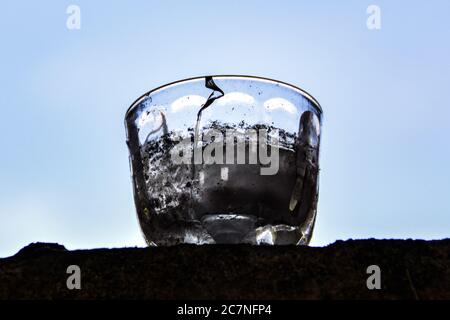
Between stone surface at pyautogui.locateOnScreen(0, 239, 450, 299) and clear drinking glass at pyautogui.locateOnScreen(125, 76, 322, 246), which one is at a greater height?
clear drinking glass at pyautogui.locateOnScreen(125, 76, 322, 246)

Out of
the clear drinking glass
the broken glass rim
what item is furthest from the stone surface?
the broken glass rim

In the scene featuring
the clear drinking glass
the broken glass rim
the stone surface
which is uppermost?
the broken glass rim

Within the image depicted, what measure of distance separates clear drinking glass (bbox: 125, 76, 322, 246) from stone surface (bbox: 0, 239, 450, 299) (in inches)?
9.0

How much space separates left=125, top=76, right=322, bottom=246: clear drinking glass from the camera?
1407 millimetres

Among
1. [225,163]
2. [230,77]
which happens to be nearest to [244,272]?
[225,163]

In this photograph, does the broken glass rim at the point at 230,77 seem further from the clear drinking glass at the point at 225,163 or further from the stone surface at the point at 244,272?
the stone surface at the point at 244,272

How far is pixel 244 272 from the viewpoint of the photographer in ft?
3.76

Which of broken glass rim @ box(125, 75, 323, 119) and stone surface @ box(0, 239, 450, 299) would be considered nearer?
stone surface @ box(0, 239, 450, 299)

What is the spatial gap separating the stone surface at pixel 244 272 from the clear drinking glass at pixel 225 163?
227 mm

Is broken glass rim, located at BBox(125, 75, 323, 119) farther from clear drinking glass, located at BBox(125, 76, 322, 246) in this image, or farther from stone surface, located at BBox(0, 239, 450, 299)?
stone surface, located at BBox(0, 239, 450, 299)

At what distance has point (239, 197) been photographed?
140 centimetres

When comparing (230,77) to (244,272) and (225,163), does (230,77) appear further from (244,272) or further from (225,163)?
(244,272)
